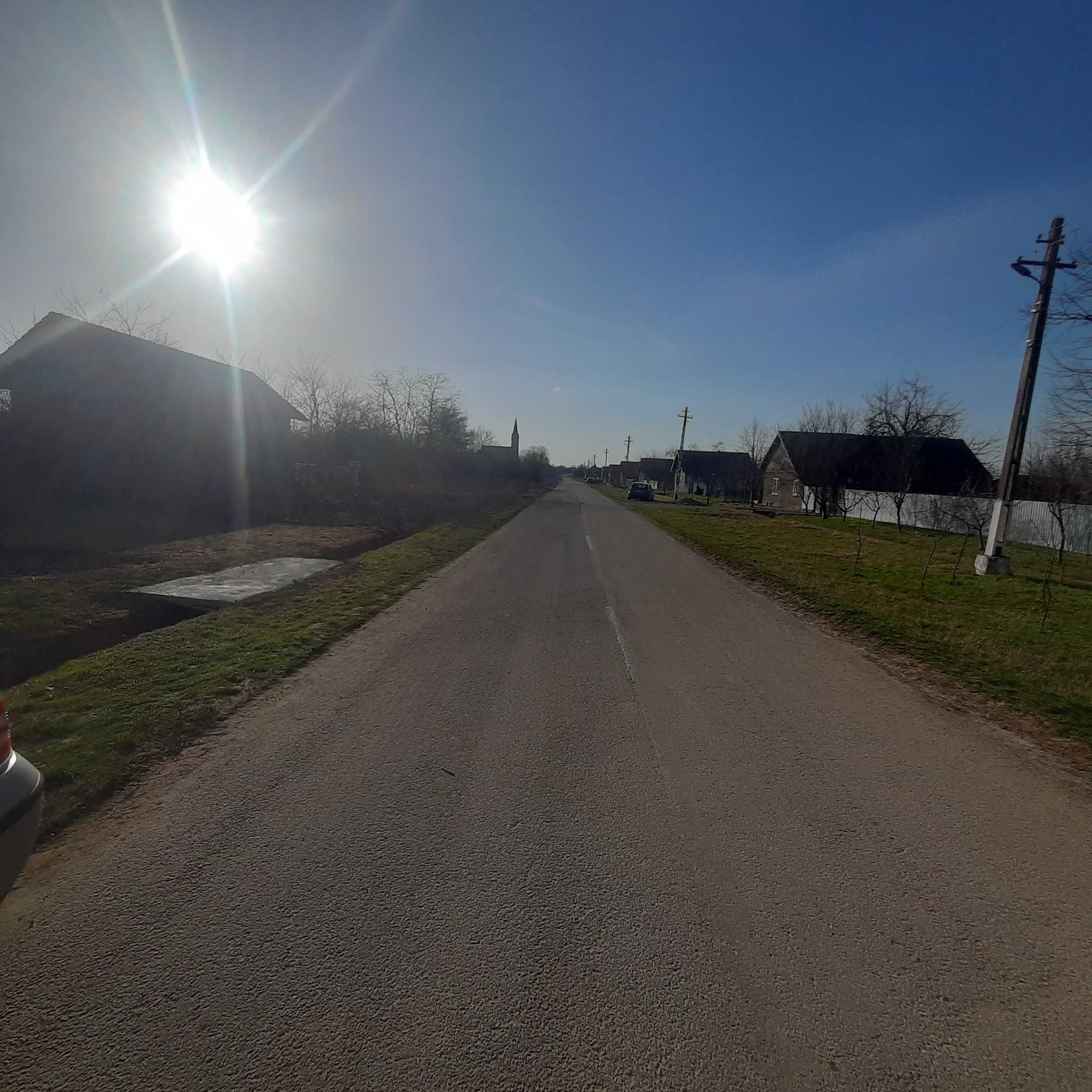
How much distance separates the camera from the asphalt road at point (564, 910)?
6.57 feet

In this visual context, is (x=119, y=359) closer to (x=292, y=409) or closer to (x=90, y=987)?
(x=292, y=409)

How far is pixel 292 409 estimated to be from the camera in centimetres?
3588

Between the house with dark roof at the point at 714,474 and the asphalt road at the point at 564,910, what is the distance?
177 feet

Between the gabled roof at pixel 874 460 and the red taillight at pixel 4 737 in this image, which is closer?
the red taillight at pixel 4 737

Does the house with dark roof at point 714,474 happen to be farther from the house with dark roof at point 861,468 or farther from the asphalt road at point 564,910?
the asphalt road at point 564,910

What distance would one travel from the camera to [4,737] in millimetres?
2459

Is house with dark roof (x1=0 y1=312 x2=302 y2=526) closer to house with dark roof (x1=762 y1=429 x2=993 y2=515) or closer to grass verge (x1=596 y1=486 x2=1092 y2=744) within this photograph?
grass verge (x1=596 y1=486 x2=1092 y2=744)

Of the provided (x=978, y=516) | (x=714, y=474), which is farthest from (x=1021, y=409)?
(x=714, y=474)

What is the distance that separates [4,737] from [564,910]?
8.61ft

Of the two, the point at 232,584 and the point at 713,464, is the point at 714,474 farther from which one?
the point at 232,584

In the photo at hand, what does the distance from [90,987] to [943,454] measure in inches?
2132

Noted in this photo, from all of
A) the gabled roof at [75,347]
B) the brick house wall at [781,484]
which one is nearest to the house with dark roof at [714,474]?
the brick house wall at [781,484]

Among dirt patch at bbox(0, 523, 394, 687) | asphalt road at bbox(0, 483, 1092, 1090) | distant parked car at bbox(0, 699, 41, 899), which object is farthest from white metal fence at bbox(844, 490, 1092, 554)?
dirt patch at bbox(0, 523, 394, 687)

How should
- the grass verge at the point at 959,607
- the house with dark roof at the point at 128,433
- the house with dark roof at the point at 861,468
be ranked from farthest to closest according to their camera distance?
the house with dark roof at the point at 861,468 → the house with dark roof at the point at 128,433 → the grass verge at the point at 959,607
